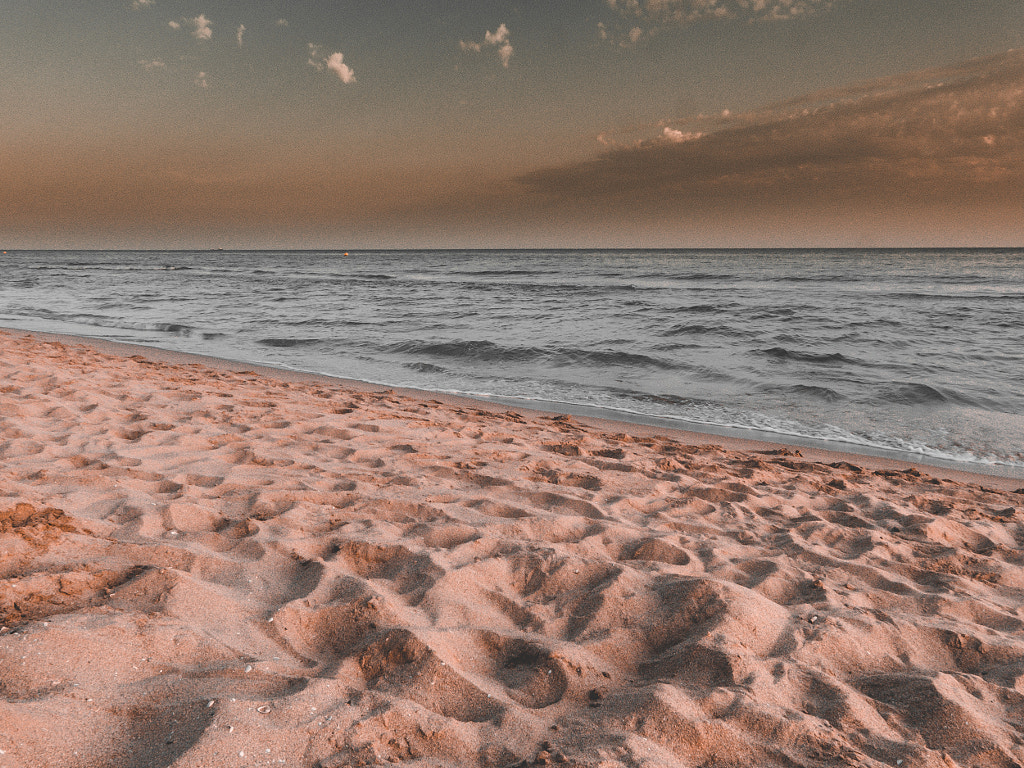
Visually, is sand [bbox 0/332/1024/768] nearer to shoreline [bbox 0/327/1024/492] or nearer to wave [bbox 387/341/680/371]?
shoreline [bbox 0/327/1024/492]

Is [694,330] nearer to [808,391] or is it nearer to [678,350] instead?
[678,350]

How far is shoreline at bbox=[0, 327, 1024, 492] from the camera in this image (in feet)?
17.5

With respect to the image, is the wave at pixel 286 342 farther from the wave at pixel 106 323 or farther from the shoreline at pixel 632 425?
the wave at pixel 106 323

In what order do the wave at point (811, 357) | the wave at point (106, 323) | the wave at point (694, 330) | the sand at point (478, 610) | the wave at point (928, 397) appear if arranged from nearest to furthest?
the sand at point (478, 610)
the wave at point (928, 397)
the wave at point (811, 357)
the wave at point (694, 330)
the wave at point (106, 323)

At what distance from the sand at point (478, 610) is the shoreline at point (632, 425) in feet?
2.43

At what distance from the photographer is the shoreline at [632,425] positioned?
534cm

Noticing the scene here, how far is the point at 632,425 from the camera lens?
266 inches

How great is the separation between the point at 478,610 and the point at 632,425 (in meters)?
4.63

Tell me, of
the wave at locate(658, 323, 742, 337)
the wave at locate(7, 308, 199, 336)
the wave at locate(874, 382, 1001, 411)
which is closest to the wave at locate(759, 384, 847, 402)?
the wave at locate(874, 382, 1001, 411)

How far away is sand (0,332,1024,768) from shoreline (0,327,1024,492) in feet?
2.43

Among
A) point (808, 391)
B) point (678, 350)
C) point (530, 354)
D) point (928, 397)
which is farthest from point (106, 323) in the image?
point (928, 397)

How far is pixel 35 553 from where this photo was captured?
241 centimetres

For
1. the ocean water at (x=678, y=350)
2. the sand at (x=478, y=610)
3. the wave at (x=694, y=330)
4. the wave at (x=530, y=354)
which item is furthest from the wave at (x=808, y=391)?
the wave at (x=694, y=330)

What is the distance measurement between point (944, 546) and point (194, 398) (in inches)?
254
